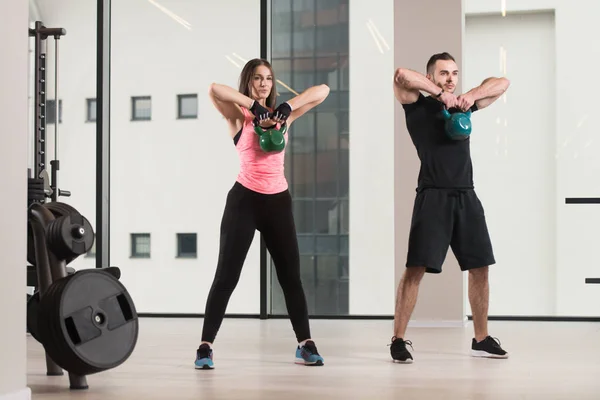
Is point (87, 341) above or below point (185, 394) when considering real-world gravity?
above

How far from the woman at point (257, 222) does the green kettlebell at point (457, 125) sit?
0.68 m

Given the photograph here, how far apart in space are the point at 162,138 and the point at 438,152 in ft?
8.80

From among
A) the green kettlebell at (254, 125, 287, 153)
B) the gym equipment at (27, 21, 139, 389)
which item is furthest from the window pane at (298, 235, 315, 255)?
the gym equipment at (27, 21, 139, 389)

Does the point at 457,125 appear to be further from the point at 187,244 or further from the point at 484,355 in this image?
the point at 187,244

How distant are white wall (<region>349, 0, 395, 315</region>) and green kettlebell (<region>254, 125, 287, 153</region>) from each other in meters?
2.22

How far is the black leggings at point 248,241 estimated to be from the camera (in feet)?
11.5

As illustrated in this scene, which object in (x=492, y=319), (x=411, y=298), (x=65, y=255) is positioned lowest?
(x=492, y=319)

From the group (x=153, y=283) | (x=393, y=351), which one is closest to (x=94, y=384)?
(x=393, y=351)

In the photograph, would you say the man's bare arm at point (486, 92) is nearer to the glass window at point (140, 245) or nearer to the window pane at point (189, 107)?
the window pane at point (189, 107)

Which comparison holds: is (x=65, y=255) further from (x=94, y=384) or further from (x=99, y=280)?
(x=94, y=384)

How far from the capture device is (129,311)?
2910 millimetres

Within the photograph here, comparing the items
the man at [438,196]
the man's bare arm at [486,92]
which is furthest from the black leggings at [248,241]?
the man's bare arm at [486,92]

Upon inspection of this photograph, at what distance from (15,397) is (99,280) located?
536mm

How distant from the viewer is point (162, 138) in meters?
5.91
